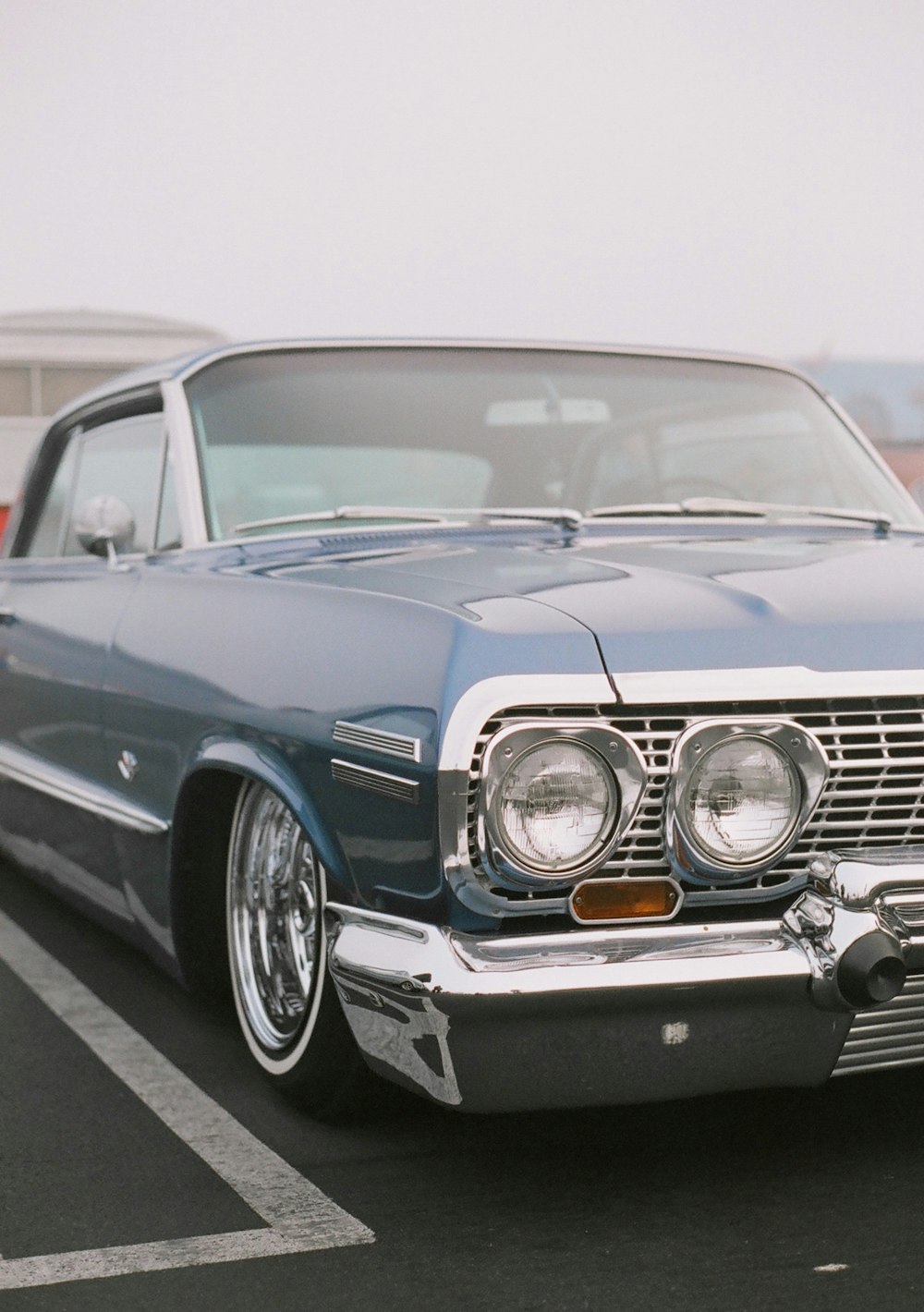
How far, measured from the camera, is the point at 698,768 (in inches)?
98.3

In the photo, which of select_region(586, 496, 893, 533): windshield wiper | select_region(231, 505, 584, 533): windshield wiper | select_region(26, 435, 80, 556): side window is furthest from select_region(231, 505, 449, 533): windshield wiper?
select_region(26, 435, 80, 556): side window

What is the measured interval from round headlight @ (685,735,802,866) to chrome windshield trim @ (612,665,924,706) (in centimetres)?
8

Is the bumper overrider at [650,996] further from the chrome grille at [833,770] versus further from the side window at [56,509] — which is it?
the side window at [56,509]

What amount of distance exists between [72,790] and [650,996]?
2160 millimetres

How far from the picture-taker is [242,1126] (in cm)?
319

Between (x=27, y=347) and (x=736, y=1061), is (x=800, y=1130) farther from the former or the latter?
(x=27, y=347)

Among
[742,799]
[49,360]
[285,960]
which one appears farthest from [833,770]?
[49,360]

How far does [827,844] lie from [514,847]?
50 centimetres

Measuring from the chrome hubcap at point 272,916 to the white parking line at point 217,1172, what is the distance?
0.68ft

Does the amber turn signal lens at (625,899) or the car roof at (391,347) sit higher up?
the car roof at (391,347)

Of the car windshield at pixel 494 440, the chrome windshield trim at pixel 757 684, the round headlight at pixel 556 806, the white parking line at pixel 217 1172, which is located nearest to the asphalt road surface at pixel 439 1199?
the white parking line at pixel 217 1172

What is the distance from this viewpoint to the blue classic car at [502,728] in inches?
97.2

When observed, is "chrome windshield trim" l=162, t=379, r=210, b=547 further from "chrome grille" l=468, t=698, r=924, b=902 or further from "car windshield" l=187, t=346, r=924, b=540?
"chrome grille" l=468, t=698, r=924, b=902

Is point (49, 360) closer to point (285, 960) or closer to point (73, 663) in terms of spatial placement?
point (73, 663)
